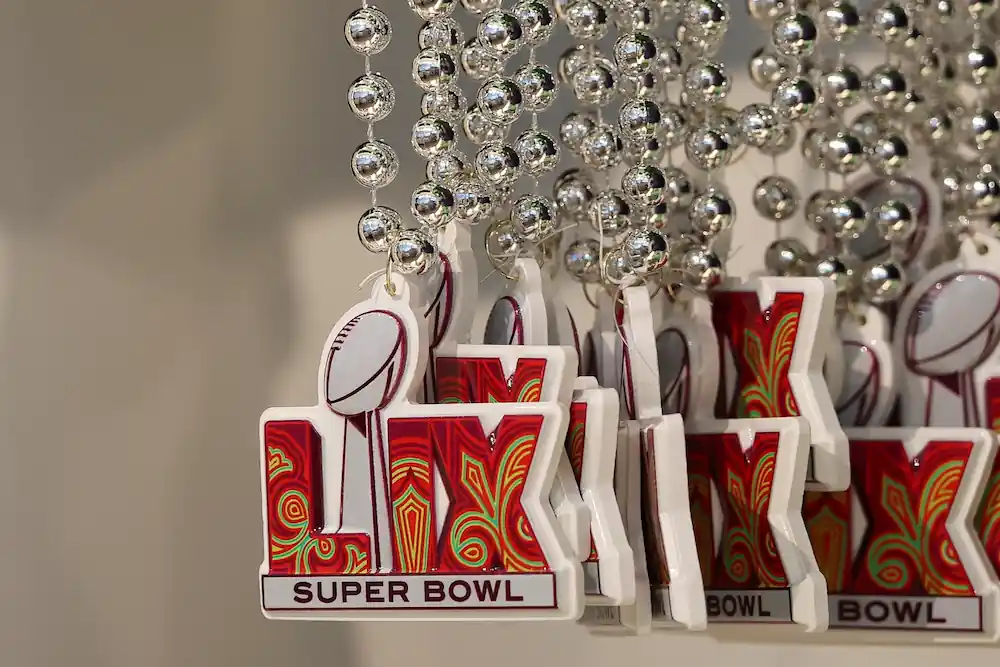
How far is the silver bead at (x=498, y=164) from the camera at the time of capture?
0.79 m

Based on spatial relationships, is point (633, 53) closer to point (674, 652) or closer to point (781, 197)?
point (781, 197)

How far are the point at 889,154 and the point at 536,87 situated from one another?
0.25 meters

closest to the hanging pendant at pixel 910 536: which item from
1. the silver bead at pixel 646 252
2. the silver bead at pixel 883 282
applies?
the silver bead at pixel 883 282

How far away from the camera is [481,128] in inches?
31.9

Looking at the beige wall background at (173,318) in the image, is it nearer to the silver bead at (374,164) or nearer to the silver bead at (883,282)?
the silver bead at (883,282)

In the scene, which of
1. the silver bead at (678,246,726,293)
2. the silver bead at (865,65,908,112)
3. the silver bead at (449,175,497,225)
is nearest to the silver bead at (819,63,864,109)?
the silver bead at (865,65,908,112)

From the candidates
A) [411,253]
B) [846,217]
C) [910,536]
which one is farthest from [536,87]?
[910,536]

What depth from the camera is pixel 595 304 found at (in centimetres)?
89

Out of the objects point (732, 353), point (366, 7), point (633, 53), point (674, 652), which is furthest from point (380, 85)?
point (674, 652)

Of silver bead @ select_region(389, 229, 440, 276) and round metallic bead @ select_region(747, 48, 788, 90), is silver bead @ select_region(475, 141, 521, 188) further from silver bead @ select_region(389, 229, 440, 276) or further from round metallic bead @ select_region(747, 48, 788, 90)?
round metallic bead @ select_region(747, 48, 788, 90)

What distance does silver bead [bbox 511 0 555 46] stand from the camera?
2.61ft

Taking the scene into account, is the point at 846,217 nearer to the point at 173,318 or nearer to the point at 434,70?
the point at 434,70

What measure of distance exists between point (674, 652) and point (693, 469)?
26 centimetres

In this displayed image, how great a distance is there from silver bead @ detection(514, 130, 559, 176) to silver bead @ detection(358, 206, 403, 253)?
3.4 inches
